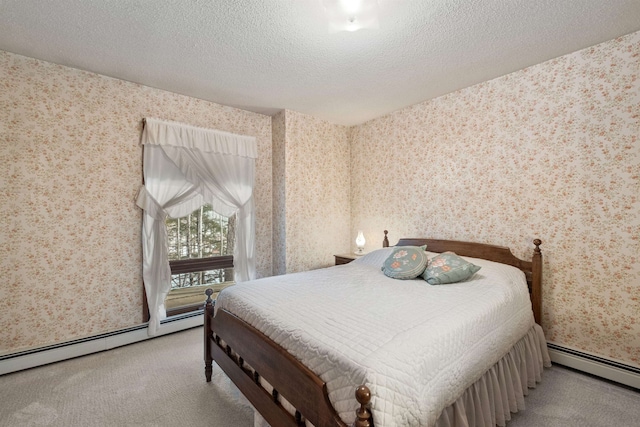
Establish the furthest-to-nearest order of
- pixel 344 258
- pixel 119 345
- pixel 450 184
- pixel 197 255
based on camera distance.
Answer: pixel 344 258
pixel 197 255
pixel 450 184
pixel 119 345

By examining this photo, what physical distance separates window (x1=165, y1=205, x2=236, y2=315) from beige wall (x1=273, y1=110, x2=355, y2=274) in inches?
24.9

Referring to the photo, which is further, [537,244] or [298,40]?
[537,244]

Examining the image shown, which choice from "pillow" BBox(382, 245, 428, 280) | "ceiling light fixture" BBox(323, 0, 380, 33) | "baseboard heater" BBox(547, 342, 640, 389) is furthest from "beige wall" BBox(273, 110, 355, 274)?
"baseboard heater" BBox(547, 342, 640, 389)

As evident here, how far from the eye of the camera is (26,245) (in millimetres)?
2369

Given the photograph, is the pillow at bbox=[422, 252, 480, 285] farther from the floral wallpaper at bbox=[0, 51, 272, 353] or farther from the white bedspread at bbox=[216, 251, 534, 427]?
the floral wallpaper at bbox=[0, 51, 272, 353]

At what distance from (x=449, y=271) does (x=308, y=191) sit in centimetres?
210

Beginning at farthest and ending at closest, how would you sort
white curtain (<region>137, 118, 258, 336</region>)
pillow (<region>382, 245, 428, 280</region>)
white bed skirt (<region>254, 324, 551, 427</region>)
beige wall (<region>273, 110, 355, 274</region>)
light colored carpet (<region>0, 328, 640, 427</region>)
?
beige wall (<region>273, 110, 355, 274</region>) → white curtain (<region>137, 118, 258, 336</region>) → pillow (<region>382, 245, 428, 280</region>) → light colored carpet (<region>0, 328, 640, 427</region>) → white bed skirt (<region>254, 324, 551, 427</region>)

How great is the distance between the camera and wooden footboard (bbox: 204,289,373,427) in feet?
3.77

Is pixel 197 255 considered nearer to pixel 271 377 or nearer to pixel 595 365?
pixel 271 377

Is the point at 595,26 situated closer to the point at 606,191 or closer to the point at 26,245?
the point at 606,191

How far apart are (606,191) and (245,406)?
3.08 metres

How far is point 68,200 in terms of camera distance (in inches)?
100

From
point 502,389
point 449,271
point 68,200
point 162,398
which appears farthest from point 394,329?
point 68,200

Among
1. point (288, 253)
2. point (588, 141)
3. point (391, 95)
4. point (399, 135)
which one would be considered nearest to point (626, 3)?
point (588, 141)
